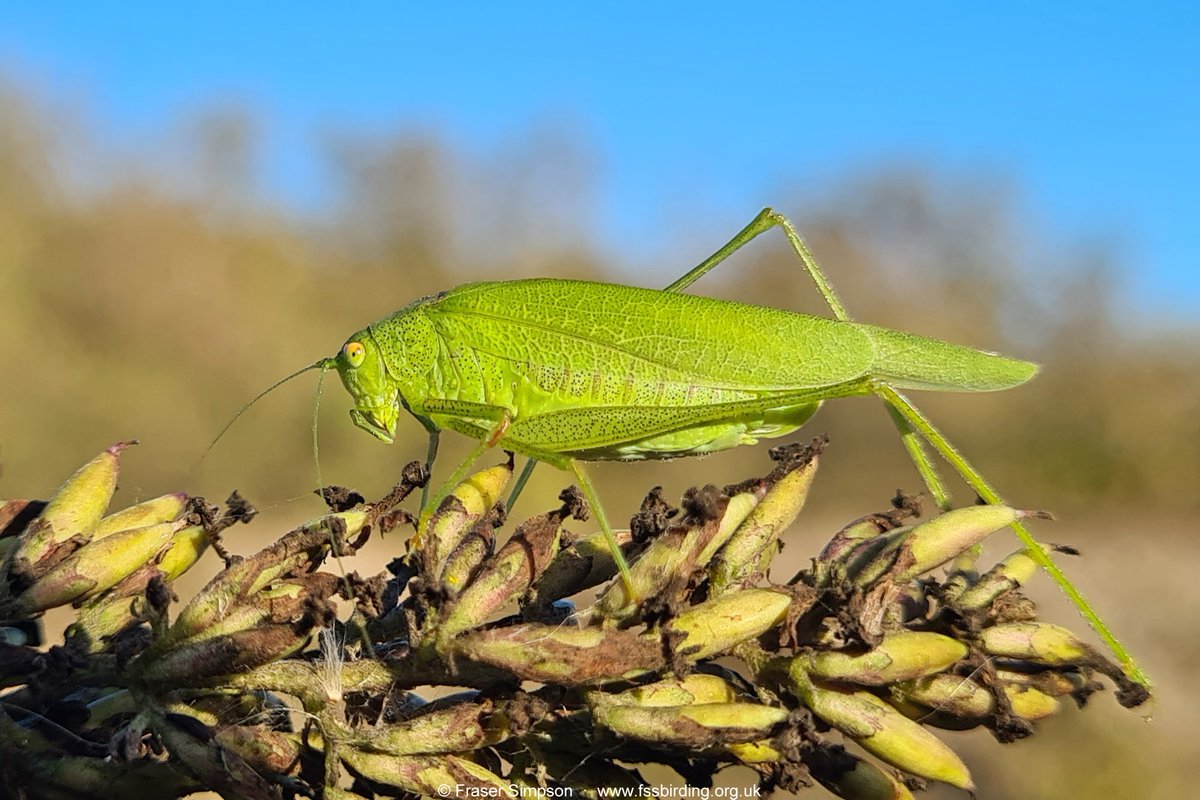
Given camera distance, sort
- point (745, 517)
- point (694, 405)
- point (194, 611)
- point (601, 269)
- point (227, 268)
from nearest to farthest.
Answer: point (194, 611)
point (745, 517)
point (694, 405)
point (227, 268)
point (601, 269)

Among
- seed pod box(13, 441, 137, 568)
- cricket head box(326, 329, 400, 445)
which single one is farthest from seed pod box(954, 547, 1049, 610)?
cricket head box(326, 329, 400, 445)

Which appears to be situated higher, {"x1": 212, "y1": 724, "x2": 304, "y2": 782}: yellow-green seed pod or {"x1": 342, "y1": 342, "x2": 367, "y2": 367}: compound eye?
{"x1": 342, "y1": 342, "x2": 367, "y2": 367}: compound eye

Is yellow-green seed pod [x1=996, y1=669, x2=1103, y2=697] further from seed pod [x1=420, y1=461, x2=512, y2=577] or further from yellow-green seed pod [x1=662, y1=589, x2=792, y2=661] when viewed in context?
seed pod [x1=420, y1=461, x2=512, y2=577]

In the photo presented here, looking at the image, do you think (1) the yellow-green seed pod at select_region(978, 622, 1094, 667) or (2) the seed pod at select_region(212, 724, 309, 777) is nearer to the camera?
(2) the seed pod at select_region(212, 724, 309, 777)

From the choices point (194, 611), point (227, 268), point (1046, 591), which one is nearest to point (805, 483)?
point (194, 611)

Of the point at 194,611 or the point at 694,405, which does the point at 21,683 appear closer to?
the point at 194,611

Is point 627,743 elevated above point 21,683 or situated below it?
below

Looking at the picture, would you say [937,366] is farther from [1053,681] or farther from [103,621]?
[103,621]
